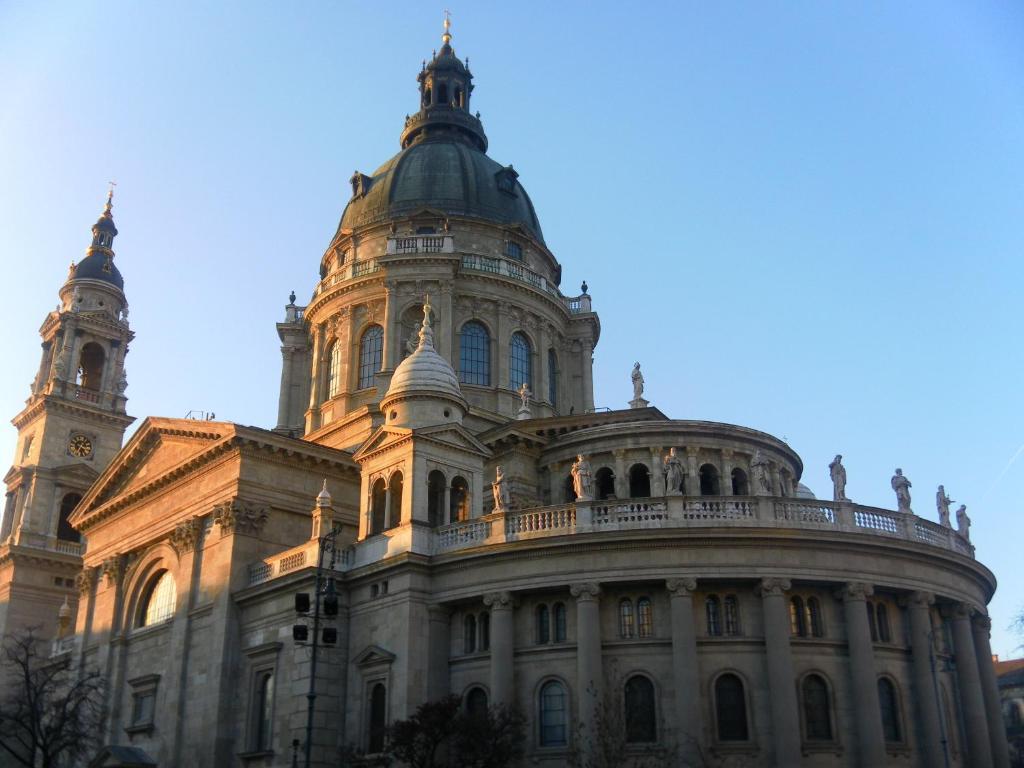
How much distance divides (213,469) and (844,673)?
24650mm

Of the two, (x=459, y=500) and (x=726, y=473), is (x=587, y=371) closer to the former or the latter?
(x=726, y=473)

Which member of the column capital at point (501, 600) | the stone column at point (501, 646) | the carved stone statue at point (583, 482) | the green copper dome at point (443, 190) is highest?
the green copper dome at point (443, 190)

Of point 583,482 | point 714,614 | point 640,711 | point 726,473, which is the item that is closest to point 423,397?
point 583,482

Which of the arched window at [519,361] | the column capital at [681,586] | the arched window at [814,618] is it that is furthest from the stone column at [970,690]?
the arched window at [519,361]

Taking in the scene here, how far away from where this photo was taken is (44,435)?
67.4m

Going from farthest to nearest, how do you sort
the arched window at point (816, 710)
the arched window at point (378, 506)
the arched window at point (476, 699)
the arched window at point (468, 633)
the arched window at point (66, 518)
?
the arched window at point (66, 518) → the arched window at point (378, 506) → the arched window at point (468, 633) → the arched window at point (476, 699) → the arched window at point (816, 710)

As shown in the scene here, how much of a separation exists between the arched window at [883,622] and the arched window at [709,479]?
9.23 meters

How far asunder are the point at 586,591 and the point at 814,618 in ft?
22.4

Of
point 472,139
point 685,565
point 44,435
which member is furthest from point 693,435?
point 44,435

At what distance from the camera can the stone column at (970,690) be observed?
1339 inches

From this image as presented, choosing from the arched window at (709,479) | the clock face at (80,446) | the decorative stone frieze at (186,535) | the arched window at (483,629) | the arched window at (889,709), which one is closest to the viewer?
the arched window at (889,709)

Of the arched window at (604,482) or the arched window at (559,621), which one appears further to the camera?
the arched window at (604,482)

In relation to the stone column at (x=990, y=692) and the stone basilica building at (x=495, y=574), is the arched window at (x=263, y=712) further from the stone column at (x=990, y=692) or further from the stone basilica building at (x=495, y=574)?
the stone column at (x=990, y=692)

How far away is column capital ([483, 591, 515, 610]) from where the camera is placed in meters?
33.8
